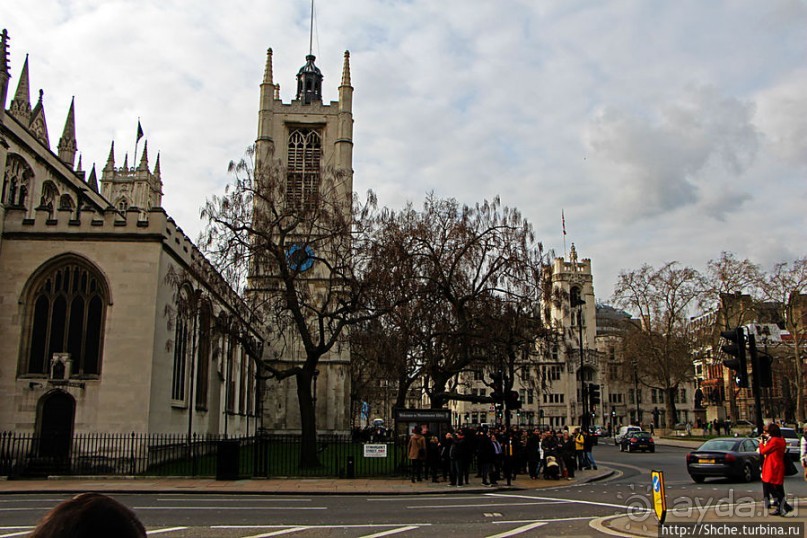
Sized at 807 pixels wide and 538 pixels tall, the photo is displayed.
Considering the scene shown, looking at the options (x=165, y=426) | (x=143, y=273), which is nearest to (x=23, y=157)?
(x=143, y=273)

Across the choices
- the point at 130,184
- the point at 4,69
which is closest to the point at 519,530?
the point at 4,69

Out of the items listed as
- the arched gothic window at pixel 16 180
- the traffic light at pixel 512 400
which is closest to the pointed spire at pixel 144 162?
the arched gothic window at pixel 16 180

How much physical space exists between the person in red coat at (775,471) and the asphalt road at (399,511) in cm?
218

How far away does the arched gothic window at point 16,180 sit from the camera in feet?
112

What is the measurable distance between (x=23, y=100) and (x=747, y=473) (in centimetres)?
6235

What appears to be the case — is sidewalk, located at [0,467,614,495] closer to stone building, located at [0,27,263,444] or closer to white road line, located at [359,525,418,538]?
stone building, located at [0,27,263,444]

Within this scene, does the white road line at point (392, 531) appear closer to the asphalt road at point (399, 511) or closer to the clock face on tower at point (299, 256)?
the asphalt road at point (399, 511)

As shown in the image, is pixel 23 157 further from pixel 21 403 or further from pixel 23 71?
pixel 23 71

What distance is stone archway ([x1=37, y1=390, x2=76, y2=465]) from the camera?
2516cm

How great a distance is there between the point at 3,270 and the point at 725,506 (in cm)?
2603

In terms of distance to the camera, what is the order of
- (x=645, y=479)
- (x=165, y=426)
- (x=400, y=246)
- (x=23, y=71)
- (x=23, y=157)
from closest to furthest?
(x=645, y=479), (x=400, y=246), (x=165, y=426), (x=23, y=157), (x=23, y=71)

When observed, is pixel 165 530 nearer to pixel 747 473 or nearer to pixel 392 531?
pixel 392 531

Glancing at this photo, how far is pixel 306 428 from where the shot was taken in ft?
85.4

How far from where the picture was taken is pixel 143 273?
2723 cm
